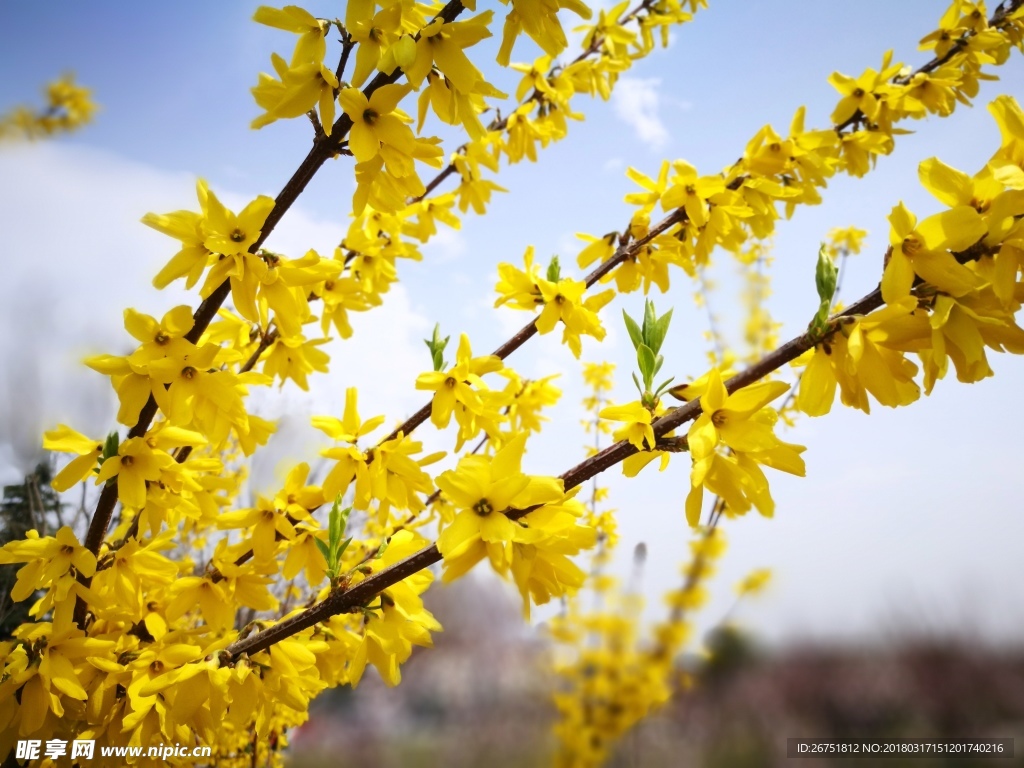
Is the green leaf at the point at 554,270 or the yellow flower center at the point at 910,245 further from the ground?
the green leaf at the point at 554,270

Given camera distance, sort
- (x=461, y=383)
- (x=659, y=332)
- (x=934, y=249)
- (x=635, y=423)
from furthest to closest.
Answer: (x=461, y=383) < (x=659, y=332) < (x=635, y=423) < (x=934, y=249)

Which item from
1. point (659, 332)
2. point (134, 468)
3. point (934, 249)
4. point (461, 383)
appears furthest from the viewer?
point (461, 383)

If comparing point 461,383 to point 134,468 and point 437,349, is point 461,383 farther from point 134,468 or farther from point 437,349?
point 134,468

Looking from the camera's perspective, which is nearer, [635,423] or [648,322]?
[635,423]

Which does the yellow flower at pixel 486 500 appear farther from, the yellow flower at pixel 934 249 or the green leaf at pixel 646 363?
the yellow flower at pixel 934 249

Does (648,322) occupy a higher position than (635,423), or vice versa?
(648,322)

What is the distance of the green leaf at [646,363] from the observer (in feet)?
2.81

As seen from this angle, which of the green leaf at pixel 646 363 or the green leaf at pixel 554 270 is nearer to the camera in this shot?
the green leaf at pixel 646 363

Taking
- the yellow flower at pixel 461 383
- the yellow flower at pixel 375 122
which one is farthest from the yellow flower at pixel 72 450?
the yellow flower at pixel 375 122

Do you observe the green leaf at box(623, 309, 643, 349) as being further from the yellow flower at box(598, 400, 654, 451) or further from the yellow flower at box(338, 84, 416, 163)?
the yellow flower at box(338, 84, 416, 163)

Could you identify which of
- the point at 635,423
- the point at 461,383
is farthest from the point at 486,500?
the point at 461,383

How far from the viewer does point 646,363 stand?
2.83ft

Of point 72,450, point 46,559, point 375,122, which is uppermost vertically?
point 375,122

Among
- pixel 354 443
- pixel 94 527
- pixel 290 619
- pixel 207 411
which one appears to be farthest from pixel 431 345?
pixel 94 527
